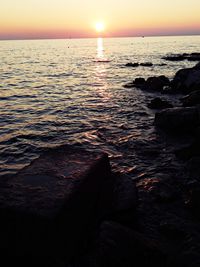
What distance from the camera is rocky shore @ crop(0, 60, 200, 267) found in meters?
4.89

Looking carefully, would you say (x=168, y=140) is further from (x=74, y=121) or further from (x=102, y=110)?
(x=102, y=110)

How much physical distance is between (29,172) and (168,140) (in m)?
7.56

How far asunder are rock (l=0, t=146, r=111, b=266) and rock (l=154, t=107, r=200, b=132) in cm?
705

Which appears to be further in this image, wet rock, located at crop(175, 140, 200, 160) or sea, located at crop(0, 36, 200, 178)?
sea, located at crop(0, 36, 200, 178)

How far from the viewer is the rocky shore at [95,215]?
489 cm

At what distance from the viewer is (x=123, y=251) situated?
4.87 meters

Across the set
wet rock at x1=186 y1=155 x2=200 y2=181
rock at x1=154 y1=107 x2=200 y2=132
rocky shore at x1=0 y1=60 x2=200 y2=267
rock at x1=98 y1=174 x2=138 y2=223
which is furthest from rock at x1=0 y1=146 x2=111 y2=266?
rock at x1=154 y1=107 x2=200 y2=132

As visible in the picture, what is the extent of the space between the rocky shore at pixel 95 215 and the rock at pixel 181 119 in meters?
3.43

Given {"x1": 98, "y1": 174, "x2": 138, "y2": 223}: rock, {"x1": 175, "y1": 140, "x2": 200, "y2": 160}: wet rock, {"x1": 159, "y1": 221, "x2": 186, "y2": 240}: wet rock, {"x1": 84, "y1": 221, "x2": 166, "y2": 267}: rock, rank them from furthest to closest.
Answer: {"x1": 175, "y1": 140, "x2": 200, "y2": 160}: wet rock
{"x1": 98, "y1": 174, "x2": 138, "y2": 223}: rock
{"x1": 159, "y1": 221, "x2": 186, "y2": 240}: wet rock
{"x1": 84, "y1": 221, "x2": 166, "y2": 267}: rock

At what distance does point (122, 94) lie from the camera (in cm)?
2558

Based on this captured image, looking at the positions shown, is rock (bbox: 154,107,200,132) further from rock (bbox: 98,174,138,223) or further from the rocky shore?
rock (bbox: 98,174,138,223)

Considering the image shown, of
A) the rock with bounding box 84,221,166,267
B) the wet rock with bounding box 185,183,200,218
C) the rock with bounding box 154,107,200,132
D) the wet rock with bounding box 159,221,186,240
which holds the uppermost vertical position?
the rock with bounding box 154,107,200,132

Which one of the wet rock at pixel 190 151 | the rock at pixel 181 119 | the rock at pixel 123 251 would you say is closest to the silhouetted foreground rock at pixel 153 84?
the rock at pixel 181 119

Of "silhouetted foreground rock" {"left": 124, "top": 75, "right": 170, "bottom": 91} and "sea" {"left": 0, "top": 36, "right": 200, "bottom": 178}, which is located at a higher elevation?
"silhouetted foreground rock" {"left": 124, "top": 75, "right": 170, "bottom": 91}
